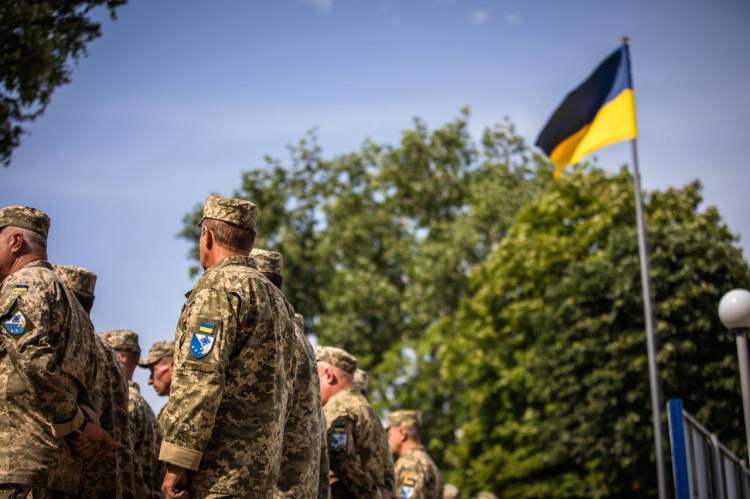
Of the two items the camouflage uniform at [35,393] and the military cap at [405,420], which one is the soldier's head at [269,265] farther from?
the military cap at [405,420]

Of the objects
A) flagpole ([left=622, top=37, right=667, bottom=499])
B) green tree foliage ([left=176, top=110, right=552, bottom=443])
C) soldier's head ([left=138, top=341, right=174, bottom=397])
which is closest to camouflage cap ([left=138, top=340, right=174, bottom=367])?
soldier's head ([left=138, top=341, right=174, bottom=397])

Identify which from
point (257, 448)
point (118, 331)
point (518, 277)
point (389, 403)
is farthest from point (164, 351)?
point (389, 403)

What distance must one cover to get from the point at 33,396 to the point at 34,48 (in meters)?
5.39

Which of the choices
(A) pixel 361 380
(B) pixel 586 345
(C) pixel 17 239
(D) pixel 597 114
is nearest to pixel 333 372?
(A) pixel 361 380

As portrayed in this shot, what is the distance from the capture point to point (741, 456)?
68.6 feet

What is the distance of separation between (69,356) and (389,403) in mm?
27604

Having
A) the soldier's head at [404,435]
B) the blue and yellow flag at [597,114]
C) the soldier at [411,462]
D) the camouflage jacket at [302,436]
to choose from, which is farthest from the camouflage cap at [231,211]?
the blue and yellow flag at [597,114]

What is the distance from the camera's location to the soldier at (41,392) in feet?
14.0

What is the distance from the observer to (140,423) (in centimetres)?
636

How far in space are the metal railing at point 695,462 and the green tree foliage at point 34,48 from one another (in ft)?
22.1

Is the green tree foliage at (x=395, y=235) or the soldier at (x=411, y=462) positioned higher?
the green tree foliage at (x=395, y=235)

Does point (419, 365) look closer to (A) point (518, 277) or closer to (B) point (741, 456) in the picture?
(A) point (518, 277)

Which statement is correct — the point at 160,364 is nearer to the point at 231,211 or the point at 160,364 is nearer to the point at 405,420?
the point at 231,211

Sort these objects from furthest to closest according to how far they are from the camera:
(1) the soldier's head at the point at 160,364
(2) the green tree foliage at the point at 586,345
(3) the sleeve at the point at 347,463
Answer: (2) the green tree foliage at the point at 586,345, (1) the soldier's head at the point at 160,364, (3) the sleeve at the point at 347,463
